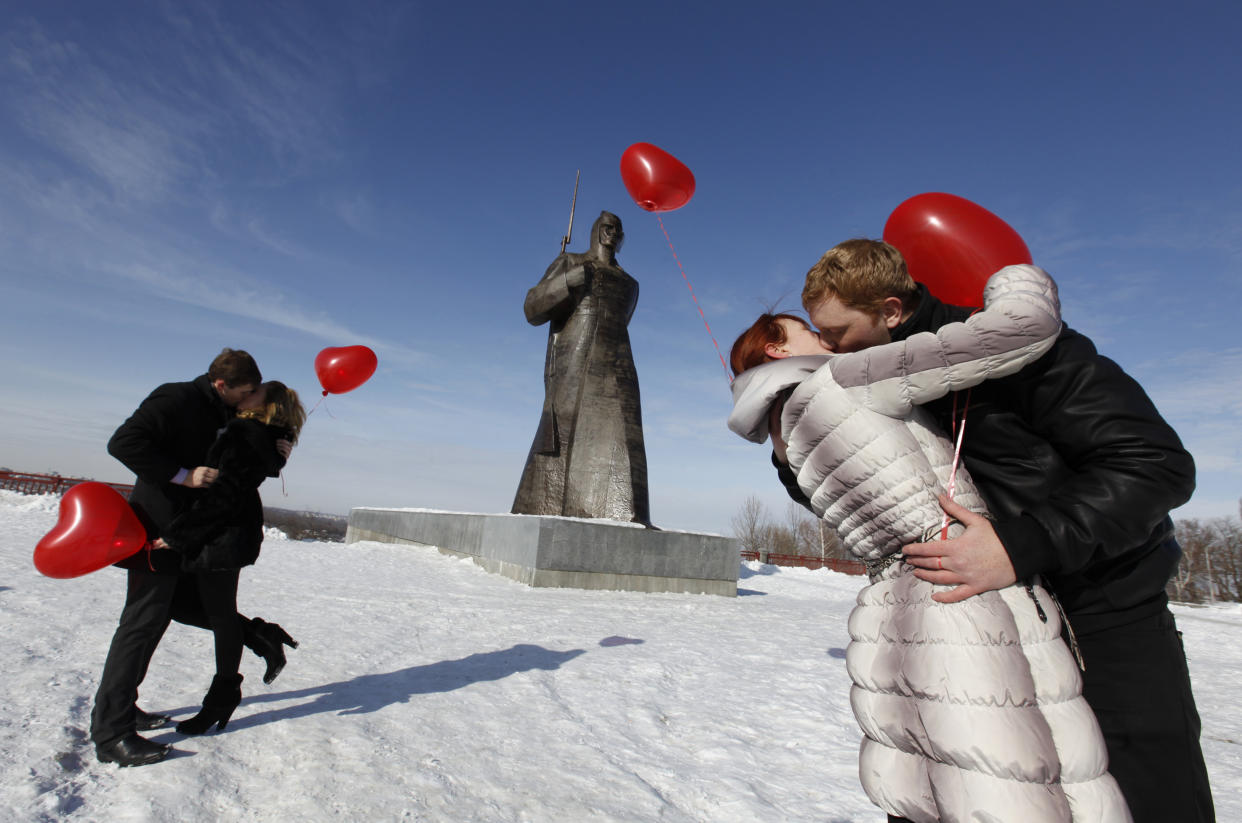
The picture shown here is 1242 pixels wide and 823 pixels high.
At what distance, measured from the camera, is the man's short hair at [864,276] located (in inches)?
51.5

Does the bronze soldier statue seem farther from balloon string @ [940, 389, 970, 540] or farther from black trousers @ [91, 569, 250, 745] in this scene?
balloon string @ [940, 389, 970, 540]

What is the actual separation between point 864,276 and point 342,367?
11.4 ft

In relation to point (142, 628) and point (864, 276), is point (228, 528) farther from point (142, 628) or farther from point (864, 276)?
point (864, 276)

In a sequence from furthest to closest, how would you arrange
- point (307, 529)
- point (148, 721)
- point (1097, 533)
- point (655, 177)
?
point (307, 529) → point (655, 177) → point (148, 721) → point (1097, 533)

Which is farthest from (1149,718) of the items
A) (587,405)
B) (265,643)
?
(587,405)

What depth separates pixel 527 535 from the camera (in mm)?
7188

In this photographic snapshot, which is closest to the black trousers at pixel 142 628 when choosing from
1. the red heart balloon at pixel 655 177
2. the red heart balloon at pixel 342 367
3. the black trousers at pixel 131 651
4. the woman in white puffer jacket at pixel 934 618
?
the black trousers at pixel 131 651

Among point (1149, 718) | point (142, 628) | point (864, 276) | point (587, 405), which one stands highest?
point (587, 405)

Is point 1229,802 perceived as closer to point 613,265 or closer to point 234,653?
point 234,653

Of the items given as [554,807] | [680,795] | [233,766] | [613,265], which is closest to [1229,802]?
[680,795]

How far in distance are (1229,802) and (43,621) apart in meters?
5.42

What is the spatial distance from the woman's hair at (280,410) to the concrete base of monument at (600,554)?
4.34m

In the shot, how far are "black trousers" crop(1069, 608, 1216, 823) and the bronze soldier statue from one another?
6.94 metres

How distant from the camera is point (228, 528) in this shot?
2.53m
